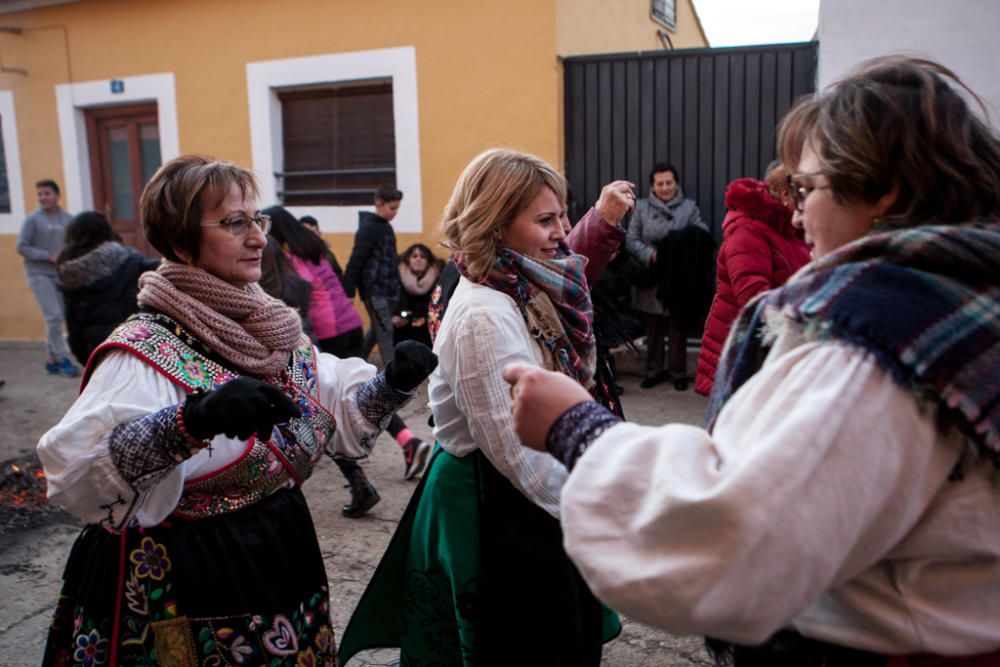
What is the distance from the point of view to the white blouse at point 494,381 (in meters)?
2.00

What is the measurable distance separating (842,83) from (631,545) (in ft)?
2.24

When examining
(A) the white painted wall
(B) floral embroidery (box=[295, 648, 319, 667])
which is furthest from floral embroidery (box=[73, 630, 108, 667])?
(A) the white painted wall

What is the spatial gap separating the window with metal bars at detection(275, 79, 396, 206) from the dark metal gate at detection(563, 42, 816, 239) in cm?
198

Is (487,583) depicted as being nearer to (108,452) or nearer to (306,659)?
(306,659)

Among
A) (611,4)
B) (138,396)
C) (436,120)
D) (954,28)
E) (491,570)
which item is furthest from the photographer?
(611,4)

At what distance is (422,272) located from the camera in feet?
23.4

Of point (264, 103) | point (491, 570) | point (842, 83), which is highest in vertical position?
point (264, 103)

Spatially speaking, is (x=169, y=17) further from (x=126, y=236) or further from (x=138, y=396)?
(x=138, y=396)

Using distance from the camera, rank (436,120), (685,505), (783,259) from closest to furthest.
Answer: (685,505), (783,259), (436,120)

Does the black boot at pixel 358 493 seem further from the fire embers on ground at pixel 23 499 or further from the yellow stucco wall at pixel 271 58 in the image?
the yellow stucco wall at pixel 271 58

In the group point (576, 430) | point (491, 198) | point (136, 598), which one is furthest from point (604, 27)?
point (576, 430)

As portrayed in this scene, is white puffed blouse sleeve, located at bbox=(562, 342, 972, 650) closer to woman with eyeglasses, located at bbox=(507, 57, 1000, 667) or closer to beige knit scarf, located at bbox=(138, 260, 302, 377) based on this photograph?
woman with eyeglasses, located at bbox=(507, 57, 1000, 667)

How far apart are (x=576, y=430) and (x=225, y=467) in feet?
3.41

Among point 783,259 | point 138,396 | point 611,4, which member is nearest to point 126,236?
point 611,4
